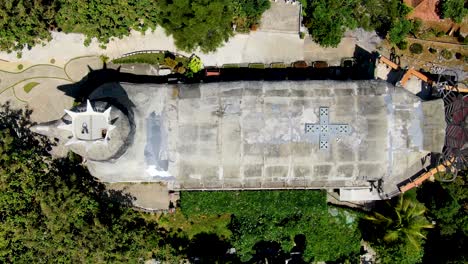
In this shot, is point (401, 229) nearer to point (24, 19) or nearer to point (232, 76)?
point (232, 76)

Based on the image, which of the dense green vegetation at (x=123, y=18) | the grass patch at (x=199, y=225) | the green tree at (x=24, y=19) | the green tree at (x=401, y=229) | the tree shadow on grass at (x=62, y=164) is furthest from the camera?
the grass patch at (x=199, y=225)

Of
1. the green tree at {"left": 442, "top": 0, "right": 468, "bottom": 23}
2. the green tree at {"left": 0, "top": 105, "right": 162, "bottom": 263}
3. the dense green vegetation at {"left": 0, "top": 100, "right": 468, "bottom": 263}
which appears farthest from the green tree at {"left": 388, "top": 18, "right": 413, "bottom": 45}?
the green tree at {"left": 0, "top": 105, "right": 162, "bottom": 263}

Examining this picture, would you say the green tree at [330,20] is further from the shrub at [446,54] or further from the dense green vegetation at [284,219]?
the dense green vegetation at [284,219]

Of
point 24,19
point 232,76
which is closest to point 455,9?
point 232,76

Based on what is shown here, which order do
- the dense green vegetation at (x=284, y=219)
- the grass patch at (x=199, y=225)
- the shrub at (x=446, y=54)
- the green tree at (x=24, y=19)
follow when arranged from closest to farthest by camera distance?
the green tree at (x=24, y=19)
the dense green vegetation at (x=284, y=219)
the grass patch at (x=199, y=225)
the shrub at (x=446, y=54)

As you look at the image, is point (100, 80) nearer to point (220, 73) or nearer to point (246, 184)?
point (220, 73)

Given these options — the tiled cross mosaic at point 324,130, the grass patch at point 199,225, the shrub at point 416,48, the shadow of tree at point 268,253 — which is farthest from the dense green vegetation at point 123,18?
the shadow of tree at point 268,253

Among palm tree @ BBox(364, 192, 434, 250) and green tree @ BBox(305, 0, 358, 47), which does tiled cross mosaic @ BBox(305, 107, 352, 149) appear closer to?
green tree @ BBox(305, 0, 358, 47)
